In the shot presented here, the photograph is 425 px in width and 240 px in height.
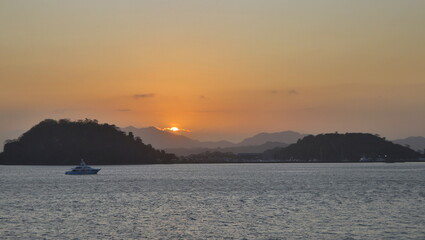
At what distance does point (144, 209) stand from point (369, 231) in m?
34.8

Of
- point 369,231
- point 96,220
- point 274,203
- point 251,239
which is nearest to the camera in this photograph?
point 251,239

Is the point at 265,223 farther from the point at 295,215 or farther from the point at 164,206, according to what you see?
the point at 164,206

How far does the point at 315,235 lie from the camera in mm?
57812

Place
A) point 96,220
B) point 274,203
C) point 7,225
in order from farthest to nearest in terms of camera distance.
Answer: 1. point 274,203
2. point 96,220
3. point 7,225

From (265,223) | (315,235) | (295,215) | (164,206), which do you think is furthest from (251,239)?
(164,206)

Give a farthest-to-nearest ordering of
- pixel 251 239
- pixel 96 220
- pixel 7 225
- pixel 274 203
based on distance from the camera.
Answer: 1. pixel 274 203
2. pixel 96 220
3. pixel 7 225
4. pixel 251 239

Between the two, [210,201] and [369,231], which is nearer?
[369,231]

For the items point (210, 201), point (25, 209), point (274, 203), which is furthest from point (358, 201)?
point (25, 209)

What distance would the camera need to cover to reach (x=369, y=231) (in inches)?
2355

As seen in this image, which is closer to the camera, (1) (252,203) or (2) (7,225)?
(2) (7,225)

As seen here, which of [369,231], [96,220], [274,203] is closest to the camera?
[369,231]

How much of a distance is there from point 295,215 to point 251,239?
65.2 feet

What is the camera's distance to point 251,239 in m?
55.5

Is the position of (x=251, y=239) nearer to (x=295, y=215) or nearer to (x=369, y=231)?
(x=369, y=231)
